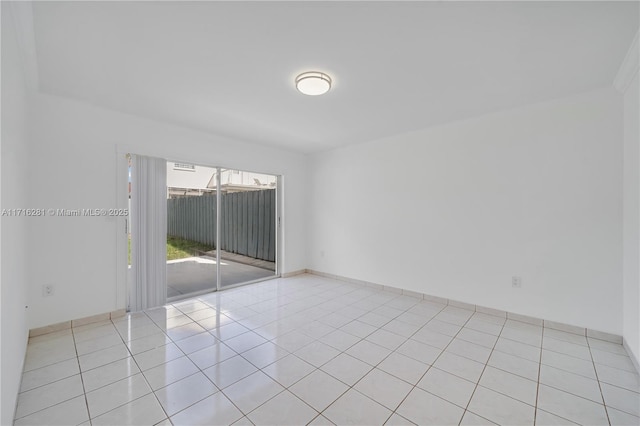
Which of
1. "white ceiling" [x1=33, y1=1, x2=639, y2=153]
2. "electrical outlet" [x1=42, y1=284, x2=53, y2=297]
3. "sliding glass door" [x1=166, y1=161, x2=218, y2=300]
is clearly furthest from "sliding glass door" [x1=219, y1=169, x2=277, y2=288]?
"electrical outlet" [x1=42, y1=284, x2=53, y2=297]

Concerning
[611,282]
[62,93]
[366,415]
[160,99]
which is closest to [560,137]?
[611,282]

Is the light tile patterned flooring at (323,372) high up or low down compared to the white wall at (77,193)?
down

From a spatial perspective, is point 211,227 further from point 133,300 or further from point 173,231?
point 133,300

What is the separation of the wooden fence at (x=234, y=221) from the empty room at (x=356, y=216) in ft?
0.20

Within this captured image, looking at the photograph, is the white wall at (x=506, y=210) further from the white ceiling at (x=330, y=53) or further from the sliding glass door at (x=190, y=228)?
the sliding glass door at (x=190, y=228)

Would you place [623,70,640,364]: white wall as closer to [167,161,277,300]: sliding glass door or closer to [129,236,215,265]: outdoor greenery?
[167,161,277,300]: sliding glass door

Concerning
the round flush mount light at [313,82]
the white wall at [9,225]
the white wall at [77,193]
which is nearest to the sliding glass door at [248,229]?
the white wall at [77,193]

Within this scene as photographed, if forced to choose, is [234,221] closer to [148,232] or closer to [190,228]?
[190,228]

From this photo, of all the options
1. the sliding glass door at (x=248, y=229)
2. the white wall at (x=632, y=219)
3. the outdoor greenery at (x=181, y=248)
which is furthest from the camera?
the sliding glass door at (x=248, y=229)

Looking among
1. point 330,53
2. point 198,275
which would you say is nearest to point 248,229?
point 198,275

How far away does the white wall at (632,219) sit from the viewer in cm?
218

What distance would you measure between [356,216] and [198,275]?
2860 millimetres

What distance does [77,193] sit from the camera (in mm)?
2869

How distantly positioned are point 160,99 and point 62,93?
92 cm
